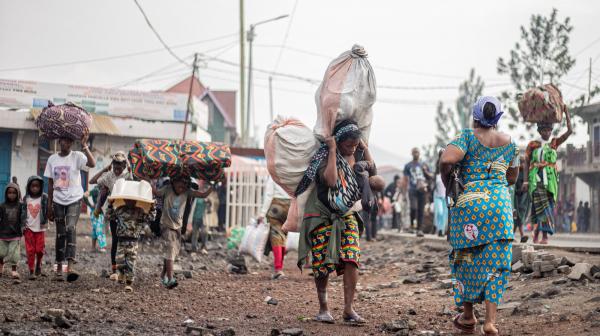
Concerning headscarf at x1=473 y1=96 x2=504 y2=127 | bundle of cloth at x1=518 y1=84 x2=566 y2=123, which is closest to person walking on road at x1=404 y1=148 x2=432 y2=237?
bundle of cloth at x1=518 y1=84 x2=566 y2=123

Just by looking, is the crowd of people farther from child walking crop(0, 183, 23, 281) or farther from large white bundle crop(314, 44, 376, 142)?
child walking crop(0, 183, 23, 281)

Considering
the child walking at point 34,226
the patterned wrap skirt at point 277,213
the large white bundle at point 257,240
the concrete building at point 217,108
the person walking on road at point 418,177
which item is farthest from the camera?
the concrete building at point 217,108

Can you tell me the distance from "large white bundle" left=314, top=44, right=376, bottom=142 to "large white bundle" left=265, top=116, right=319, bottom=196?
0.15 m

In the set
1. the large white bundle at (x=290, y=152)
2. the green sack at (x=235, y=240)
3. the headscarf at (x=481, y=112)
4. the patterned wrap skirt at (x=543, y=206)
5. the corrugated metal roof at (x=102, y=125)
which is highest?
the corrugated metal roof at (x=102, y=125)

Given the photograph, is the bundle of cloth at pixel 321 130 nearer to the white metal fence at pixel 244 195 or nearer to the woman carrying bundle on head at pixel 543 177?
the woman carrying bundle on head at pixel 543 177

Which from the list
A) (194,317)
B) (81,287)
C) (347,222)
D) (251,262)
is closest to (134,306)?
(194,317)

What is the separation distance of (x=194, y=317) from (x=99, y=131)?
18345mm

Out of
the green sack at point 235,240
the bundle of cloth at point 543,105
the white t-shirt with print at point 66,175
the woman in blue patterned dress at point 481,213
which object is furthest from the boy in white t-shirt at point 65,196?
the green sack at point 235,240

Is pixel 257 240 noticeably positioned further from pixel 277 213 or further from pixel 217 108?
pixel 217 108

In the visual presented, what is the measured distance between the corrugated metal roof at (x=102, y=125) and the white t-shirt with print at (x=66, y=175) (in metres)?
14.7

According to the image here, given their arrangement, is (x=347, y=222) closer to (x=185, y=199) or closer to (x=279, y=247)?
(x=185, y=199)

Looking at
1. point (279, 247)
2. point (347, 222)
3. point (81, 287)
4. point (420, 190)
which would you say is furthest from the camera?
point (420, 190)

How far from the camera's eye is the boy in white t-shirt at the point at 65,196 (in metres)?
9.84

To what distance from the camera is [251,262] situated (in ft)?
49.9
